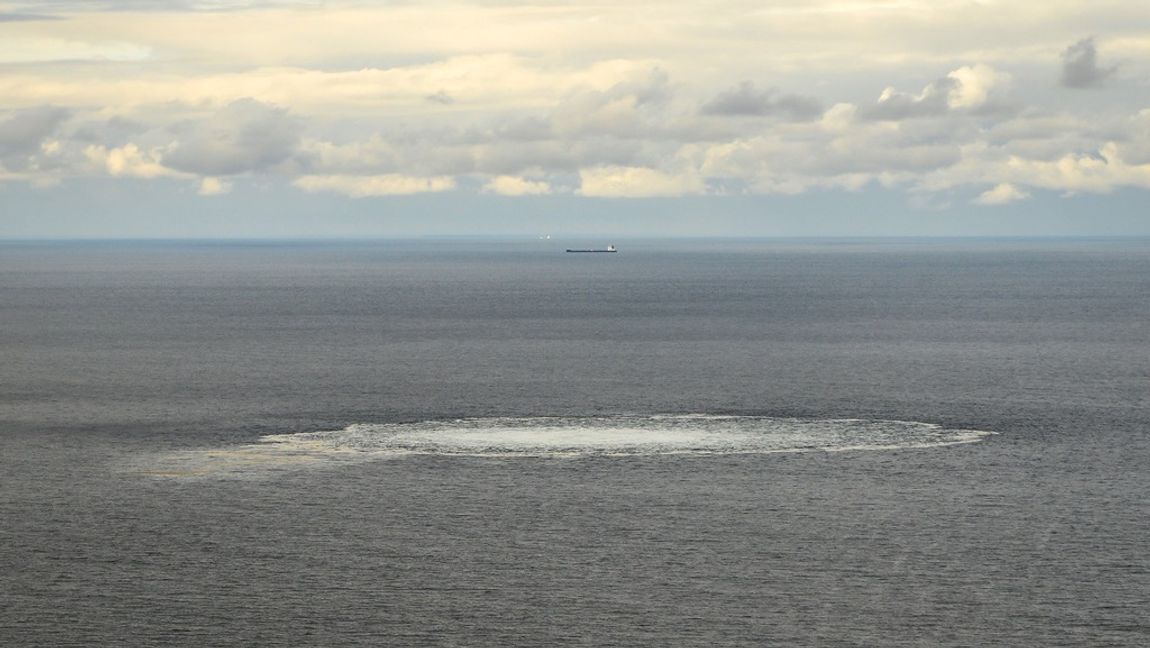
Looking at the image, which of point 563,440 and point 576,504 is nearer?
point 576,504

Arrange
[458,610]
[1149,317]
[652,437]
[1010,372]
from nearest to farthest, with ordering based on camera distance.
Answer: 1. [458,610]
2. [652,437]
3. [1010,372]
4. [1149,317]

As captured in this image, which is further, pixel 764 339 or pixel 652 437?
pixel 764 339

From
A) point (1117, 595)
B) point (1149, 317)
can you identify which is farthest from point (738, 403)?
point (1149, 317)

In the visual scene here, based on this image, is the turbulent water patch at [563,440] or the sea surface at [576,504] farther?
the turbulent water patch at [563,440]

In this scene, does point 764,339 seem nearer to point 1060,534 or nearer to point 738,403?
point 738,403

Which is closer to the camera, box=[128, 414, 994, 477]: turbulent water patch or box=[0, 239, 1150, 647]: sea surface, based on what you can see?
box=[0, 239, 1150, 647]: sea surface

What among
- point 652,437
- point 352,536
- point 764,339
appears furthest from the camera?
point 764,339

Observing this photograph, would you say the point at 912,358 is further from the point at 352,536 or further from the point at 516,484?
the point at 352,536
